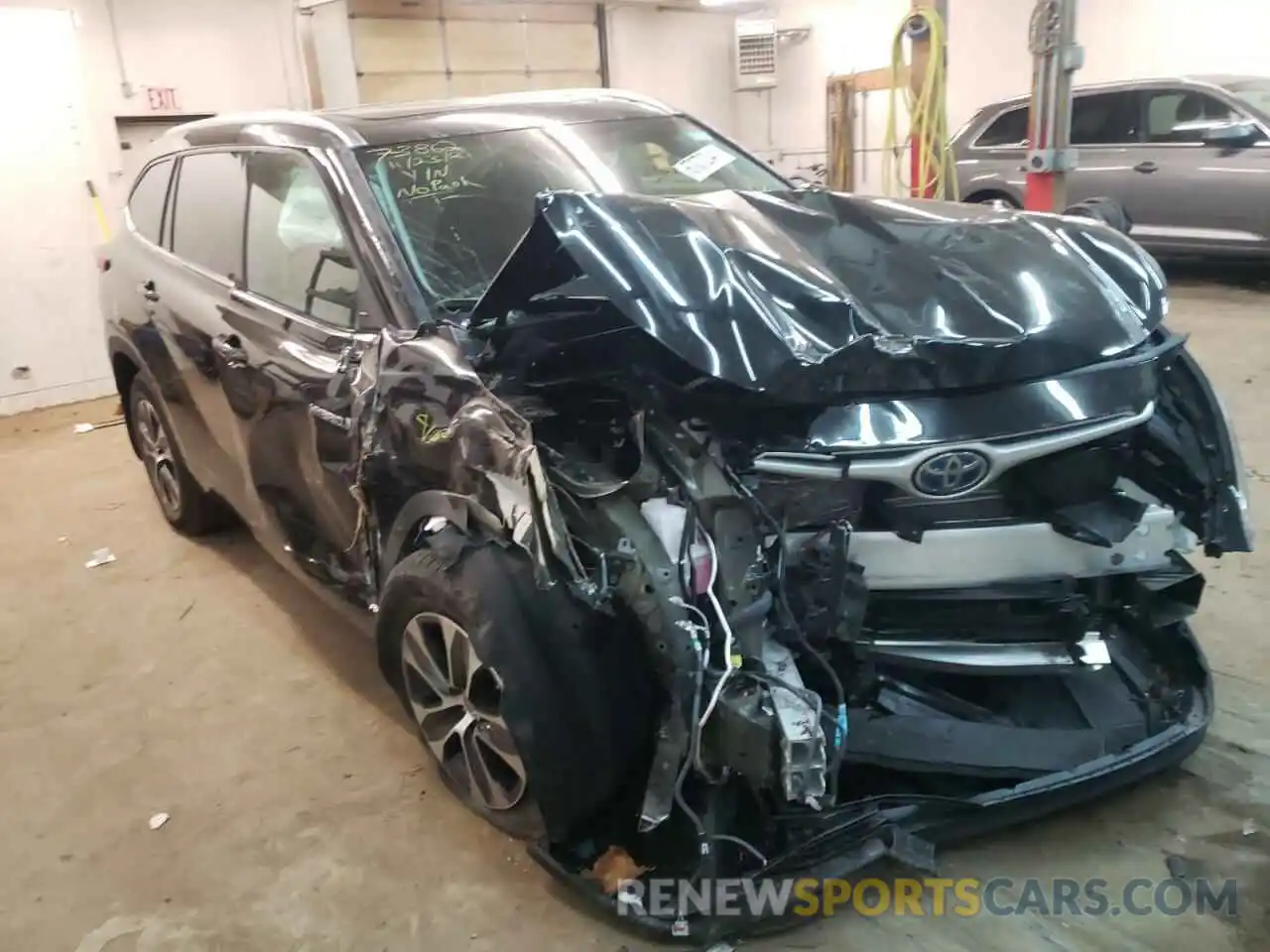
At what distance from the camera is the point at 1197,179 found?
25.4 feet

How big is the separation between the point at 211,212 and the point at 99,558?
1.76 m

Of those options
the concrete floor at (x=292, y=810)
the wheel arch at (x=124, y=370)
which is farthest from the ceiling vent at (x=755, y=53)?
the concrete floor at (x=292, y=810)

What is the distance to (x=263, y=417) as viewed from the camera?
2.96 m

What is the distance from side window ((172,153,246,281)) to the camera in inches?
129

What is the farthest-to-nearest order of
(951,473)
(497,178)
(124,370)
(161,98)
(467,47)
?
(467,47), (161,98), (124,370), (497,178), (951,473)

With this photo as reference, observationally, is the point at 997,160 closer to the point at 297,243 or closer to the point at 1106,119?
the point at 1106,119

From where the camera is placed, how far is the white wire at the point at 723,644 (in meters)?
1.89

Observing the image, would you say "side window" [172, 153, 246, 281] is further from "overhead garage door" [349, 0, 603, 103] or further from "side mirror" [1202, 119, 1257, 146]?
"side mirror" [1202, 119, 1257, 146]

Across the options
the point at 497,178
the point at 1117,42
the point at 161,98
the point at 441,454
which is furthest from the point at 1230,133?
the point at 161,98

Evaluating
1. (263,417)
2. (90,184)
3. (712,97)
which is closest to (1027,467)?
(263,417)

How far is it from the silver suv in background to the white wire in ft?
23.5

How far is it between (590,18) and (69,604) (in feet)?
28.3

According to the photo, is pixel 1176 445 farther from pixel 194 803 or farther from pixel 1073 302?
pixel 194 803

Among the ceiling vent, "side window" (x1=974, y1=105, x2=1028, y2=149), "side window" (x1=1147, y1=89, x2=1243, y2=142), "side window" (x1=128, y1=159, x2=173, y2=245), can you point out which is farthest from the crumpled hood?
the ceiling vent
